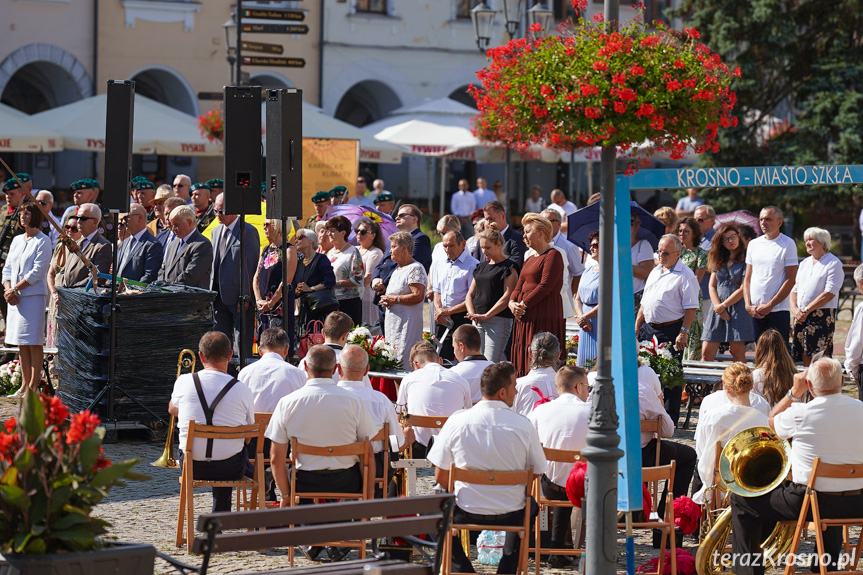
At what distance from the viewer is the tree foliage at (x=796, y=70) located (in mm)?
28875

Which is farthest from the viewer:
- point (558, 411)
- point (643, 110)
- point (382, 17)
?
point (382, 17)

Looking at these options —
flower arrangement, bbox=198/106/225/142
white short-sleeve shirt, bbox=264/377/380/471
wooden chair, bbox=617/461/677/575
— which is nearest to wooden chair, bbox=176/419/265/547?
white short-sleeve shirt, bbox=264/377/380/471

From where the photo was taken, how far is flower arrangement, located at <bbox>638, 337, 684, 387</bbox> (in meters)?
10.8

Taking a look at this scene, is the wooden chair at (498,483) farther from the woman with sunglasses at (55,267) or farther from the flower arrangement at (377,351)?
the woman with sunglasses at (55,267)

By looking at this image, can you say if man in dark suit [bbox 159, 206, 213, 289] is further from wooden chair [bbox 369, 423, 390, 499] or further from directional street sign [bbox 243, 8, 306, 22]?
directional street sign [bbox 243, 8, 306, 22]

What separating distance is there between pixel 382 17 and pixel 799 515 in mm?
27531

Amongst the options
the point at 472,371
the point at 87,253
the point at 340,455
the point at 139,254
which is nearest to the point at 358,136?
the point at 139,254

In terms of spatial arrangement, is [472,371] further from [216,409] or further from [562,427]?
[216,409]

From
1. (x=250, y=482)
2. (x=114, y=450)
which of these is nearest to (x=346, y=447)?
(x=250, y=482)

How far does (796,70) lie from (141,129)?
15.8 meters

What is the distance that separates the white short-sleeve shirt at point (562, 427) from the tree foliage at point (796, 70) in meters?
22.3

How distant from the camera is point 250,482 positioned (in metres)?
7.72

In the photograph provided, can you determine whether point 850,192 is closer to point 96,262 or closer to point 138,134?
point 138,134

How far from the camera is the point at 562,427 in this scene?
24.3 ft
